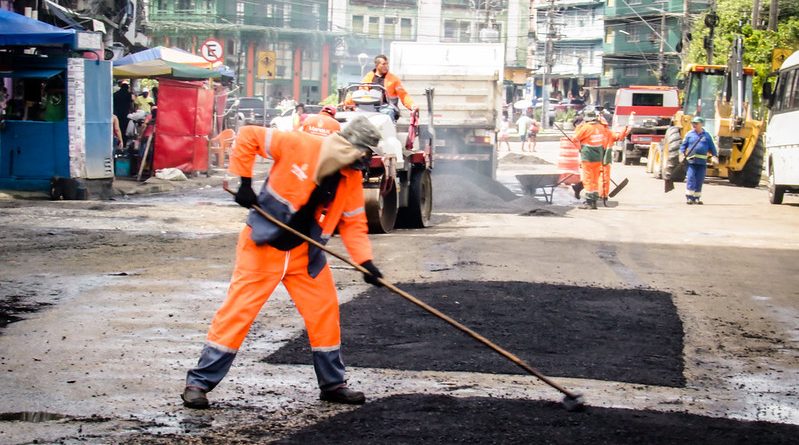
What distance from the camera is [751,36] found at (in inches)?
1282

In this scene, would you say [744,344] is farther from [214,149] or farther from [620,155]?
[620,155]

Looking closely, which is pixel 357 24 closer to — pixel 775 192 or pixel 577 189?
pixel 577 189

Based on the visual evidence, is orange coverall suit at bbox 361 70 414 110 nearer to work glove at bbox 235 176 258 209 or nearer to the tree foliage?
work glove at bbox 235 176 258 209

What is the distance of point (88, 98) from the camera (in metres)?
18.0

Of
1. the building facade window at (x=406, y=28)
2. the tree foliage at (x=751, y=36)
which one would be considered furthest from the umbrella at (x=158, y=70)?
the building facade window at (x=406, y=28)

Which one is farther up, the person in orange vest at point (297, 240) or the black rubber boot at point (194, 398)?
the person in orange vest at point (297, 240)

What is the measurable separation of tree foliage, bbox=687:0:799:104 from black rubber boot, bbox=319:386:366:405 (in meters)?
23.2

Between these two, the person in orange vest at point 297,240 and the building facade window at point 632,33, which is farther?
the building facade window at point 632,33

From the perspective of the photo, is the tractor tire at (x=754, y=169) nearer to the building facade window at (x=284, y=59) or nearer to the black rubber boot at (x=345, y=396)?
the black rubber boot at (x=345, y=396)

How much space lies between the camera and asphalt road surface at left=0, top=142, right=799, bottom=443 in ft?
19.1

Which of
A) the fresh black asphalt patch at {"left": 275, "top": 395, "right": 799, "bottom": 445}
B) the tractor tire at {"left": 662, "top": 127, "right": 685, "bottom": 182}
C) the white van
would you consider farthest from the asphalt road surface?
the tractor tire at {"left": 662, "top": 127, "right": 685, "bottom": 182}

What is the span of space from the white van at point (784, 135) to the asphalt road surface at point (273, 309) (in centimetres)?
367

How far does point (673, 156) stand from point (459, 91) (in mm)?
7016

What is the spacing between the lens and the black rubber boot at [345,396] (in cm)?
593
